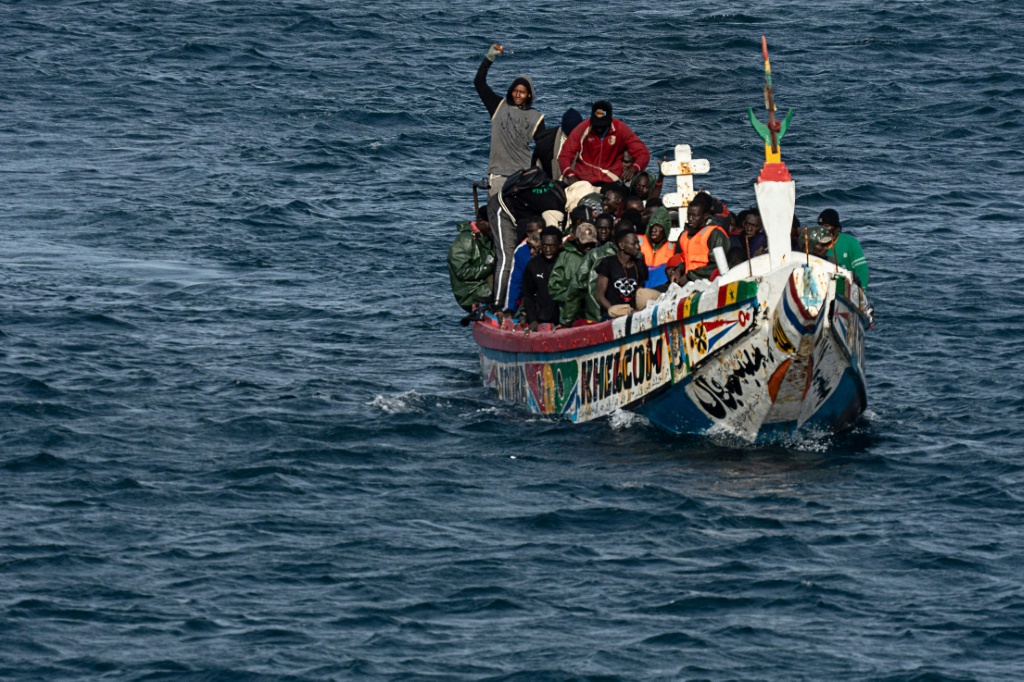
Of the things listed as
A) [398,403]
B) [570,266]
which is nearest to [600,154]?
[570,266]

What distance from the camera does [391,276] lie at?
104 ft

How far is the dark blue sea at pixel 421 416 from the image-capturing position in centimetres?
1675

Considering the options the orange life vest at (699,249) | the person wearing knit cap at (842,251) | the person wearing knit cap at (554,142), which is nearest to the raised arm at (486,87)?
the person wearing knit cap at (554,142)

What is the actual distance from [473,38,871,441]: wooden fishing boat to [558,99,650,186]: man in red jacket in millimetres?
2922

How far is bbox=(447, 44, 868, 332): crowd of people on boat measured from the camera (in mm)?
21953

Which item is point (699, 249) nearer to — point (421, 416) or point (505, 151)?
point (505, 151)

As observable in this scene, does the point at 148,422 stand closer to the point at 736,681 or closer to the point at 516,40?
the point at 736,681

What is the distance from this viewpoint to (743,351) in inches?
811

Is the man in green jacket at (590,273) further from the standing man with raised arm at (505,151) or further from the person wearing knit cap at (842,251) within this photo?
the person wearing knit cap at (842,251)

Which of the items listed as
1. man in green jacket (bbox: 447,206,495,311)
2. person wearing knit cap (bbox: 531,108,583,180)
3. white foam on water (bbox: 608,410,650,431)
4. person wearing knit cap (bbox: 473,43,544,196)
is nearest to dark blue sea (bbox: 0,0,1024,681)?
white foam on water (bbox: 608,410,650,431)

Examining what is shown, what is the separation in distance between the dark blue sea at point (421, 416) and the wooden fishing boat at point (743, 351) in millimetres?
382

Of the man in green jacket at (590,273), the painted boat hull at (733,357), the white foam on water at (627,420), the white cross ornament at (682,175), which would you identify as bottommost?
the white foam on water at (627,420)

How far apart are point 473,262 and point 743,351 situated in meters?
5.60

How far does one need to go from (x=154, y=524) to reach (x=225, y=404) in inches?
186
